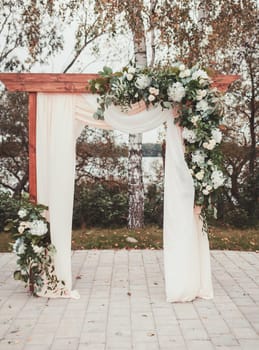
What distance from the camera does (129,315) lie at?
4.37 m

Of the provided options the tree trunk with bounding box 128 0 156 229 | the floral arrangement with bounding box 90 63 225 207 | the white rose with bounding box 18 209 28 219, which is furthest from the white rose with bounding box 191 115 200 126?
the tree trunk with bounding box 128 0 156 229

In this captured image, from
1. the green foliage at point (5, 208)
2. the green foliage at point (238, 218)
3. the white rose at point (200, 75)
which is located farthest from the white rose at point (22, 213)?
the green foliage at point (238, 218)

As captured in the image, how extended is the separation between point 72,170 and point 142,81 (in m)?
1.17

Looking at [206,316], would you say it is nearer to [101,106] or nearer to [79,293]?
[79,293]

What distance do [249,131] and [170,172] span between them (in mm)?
6265

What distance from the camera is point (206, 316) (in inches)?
171

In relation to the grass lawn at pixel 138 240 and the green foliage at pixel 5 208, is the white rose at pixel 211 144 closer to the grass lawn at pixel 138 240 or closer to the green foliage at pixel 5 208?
the grass lawn at pixel 138 240

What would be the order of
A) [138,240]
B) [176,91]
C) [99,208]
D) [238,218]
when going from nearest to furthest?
[176,91] < [138,240] < [99,208] < [238,218]

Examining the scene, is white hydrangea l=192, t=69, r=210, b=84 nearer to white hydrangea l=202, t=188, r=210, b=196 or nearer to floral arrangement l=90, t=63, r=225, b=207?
floral arrangement l=90, t=63, r=225, b=207

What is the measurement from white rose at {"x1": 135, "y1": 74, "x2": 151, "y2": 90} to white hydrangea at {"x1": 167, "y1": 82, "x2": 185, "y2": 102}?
9.0 inches

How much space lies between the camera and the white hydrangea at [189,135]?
4.68 metres

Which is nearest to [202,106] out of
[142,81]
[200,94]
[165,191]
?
[200,94]

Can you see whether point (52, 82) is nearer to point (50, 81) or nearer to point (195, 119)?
point (50, 81)

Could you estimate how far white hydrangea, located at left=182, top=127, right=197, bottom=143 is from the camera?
4676 mm
